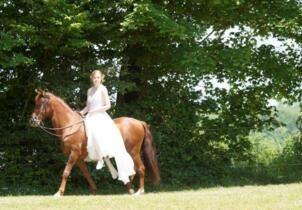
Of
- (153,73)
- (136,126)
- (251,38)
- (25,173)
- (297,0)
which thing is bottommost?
Result: (25,173)

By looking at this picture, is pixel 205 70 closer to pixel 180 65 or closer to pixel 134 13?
pixel 180 65

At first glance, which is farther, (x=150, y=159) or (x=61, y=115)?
(x=150, y=159)

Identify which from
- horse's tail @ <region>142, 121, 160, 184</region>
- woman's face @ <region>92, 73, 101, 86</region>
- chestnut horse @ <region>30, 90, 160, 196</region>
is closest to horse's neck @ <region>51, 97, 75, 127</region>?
chestnut horse @ <region>30, 90, 160, 196</region>

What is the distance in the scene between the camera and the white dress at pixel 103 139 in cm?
1175

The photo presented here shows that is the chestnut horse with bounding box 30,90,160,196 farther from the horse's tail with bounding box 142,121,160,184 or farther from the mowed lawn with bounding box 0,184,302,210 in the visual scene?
the mowed lawn with bounding box 0,184,302,210

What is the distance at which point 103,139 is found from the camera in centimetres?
1175

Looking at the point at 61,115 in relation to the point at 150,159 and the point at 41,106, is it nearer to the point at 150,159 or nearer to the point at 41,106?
the point at 41,106

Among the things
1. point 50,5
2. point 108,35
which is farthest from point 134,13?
point 50,5

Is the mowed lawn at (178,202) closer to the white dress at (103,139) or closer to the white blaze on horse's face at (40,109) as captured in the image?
the white dress at (103,139)

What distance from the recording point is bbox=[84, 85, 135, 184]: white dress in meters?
11.8

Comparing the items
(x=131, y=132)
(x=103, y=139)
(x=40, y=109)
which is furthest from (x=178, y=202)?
(x=40, y=109)

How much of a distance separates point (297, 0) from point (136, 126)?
24.0 feet

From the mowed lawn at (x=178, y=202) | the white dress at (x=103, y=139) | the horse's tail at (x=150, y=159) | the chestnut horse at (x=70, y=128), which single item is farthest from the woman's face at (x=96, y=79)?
the mowed lawn at (x=178, y=202)

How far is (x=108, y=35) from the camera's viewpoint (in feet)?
48.5
